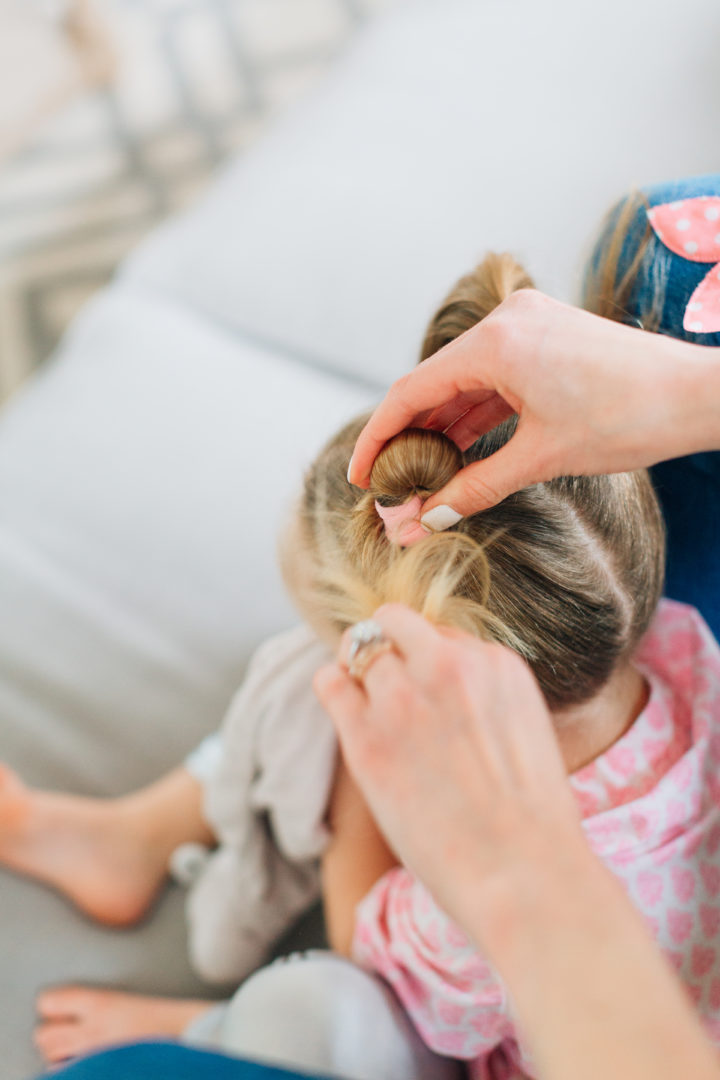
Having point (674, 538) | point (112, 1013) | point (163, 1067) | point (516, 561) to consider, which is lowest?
point (112, 1013)

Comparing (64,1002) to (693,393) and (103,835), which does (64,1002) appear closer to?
(103,835)

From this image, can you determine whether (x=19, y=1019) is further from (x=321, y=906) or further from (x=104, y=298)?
(x=104, y=298)

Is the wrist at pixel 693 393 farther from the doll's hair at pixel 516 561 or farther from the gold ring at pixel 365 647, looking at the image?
the gold ring at pixel 365 647

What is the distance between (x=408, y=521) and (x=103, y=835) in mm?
583

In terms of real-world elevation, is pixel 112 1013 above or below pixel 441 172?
below

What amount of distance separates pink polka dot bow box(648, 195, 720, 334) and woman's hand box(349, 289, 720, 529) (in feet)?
0.42

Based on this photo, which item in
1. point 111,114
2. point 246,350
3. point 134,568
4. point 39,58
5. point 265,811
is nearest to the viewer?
point 265,811

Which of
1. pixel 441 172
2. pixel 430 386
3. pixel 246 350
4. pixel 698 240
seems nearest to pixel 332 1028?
pixel 430 386

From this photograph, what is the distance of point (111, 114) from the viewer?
1.93m

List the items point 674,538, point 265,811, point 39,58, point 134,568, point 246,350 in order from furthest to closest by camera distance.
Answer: point 39,58
point 246,350
point 134,568
point 265,811
point 674,538

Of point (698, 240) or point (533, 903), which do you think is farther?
point (698, 240)

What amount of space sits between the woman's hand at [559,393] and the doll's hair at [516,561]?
0.07 ft

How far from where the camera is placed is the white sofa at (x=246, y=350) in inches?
35.0

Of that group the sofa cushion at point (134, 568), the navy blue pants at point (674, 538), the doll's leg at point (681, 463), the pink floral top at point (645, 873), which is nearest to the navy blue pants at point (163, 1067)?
the navy blue pants at point (674, 538)
